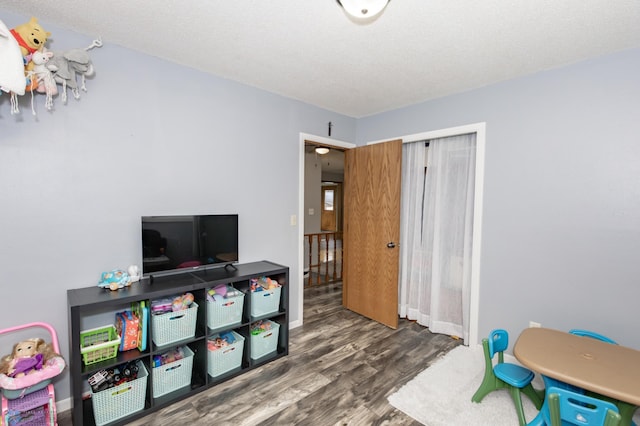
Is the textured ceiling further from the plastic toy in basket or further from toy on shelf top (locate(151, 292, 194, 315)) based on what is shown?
the plastic toy in basket

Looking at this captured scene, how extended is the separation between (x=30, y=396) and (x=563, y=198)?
393 centimetres

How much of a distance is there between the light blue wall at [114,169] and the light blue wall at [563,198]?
7.43 ft

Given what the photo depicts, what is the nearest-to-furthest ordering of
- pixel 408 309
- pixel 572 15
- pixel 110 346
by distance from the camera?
pixel 572 15 < pixel 110 346 < pixel 408 309

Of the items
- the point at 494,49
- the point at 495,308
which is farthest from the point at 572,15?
the point at 495,308

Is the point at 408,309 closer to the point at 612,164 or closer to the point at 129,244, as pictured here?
the point at 612,164

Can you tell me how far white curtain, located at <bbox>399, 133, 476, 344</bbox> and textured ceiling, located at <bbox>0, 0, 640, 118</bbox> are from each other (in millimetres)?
832

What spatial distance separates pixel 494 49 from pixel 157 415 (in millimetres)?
3523

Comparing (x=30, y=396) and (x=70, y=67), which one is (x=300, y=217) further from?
(x=30, y=396)

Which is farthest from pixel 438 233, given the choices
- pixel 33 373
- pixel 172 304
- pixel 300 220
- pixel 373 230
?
pixel 33 373

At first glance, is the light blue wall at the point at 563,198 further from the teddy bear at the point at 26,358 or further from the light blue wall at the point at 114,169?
the teddy bear at the point at 26,358

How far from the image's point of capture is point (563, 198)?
2.41 meters

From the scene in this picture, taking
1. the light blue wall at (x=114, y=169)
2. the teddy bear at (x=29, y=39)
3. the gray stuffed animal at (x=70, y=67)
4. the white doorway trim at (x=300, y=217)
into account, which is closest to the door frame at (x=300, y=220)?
the white doorway trim at (x=300, y=217)

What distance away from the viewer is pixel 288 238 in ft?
10.8

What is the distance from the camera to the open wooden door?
338 centimetres
